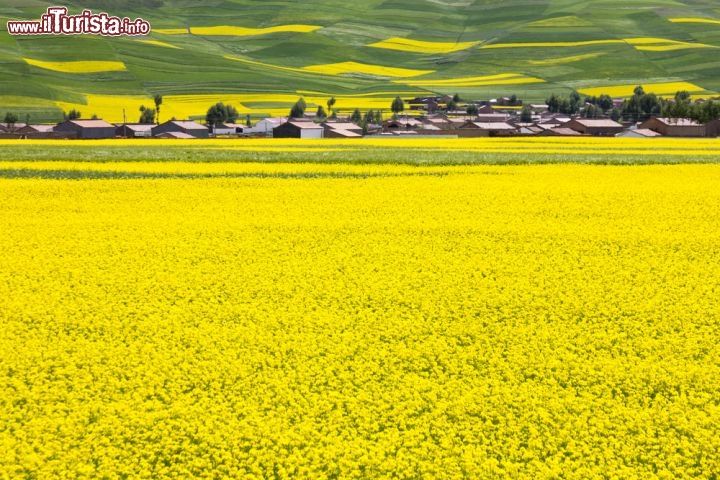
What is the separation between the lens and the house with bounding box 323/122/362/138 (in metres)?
102

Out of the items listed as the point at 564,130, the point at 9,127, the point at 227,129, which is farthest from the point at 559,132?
the point at 9,127

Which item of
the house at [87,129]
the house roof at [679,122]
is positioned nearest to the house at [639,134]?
the house roof at [679,122]

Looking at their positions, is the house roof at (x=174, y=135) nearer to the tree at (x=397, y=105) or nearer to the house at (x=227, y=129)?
the house at (x=227, y=129)

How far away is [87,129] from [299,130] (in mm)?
32104

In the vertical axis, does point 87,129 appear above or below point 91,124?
below

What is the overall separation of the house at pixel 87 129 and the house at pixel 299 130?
86.0ft

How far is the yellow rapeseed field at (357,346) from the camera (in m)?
9.70

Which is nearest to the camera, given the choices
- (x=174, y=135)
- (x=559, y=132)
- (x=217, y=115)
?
(x=174, y=135)

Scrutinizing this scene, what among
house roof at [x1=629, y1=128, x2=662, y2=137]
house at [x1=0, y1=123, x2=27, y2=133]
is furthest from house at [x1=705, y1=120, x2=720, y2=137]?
house at [x1=0, y1=123, x2=27, y2=133]

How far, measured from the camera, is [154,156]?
48.1 metres

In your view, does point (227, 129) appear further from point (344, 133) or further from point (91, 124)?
point (344, 133)

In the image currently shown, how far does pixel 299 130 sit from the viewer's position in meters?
98.8

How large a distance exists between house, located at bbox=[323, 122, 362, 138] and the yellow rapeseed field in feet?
252

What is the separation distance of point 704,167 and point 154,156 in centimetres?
3756
